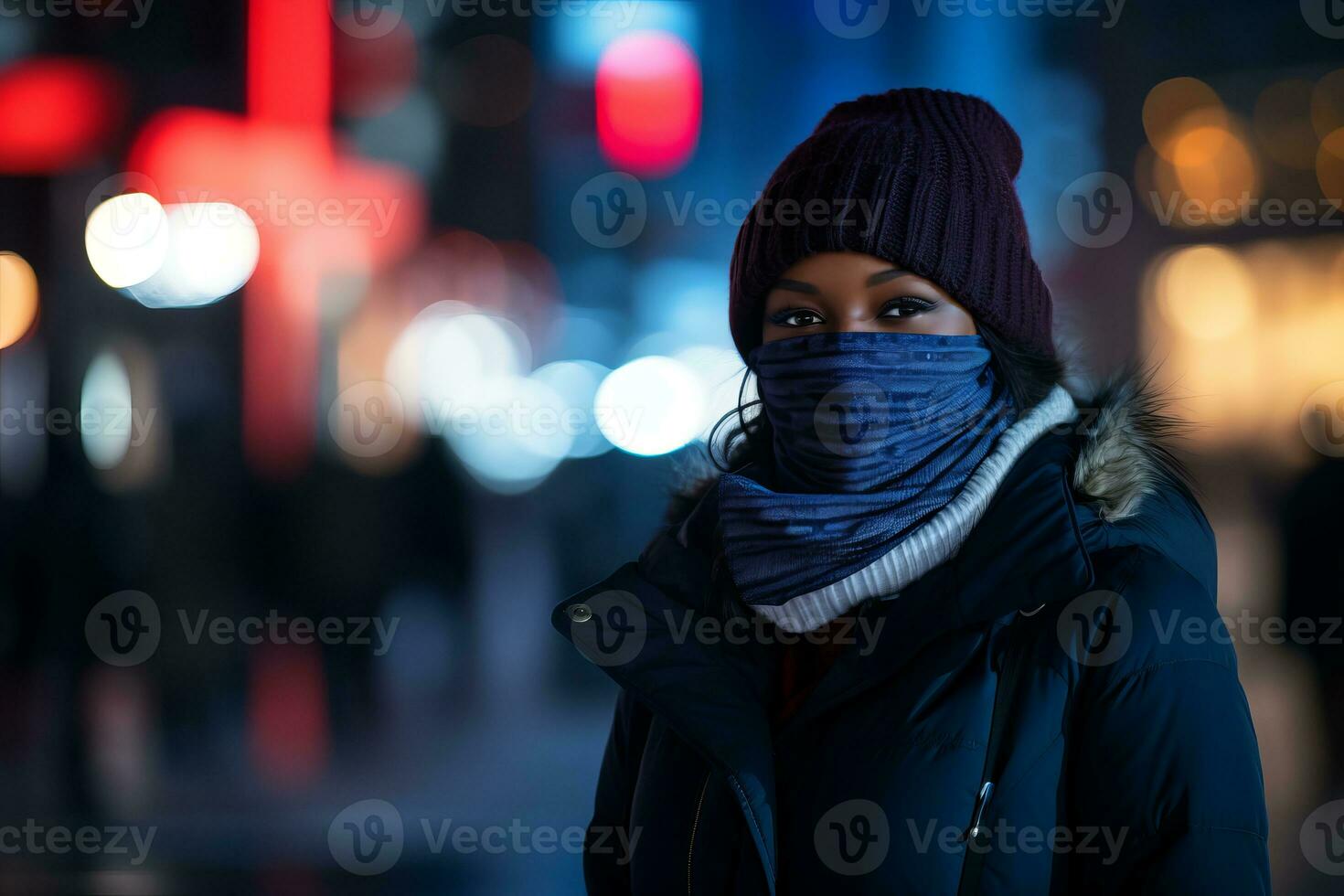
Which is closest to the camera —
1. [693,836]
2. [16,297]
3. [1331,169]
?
[693,836]

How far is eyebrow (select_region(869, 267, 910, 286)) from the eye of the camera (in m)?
1.30

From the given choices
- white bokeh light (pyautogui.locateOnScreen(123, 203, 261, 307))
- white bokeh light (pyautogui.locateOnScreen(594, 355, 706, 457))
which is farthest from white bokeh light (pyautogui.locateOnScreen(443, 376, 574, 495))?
white bokeh light (pyautogui.locateOnScreen(123, 203, 261, 307))

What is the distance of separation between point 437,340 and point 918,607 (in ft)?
25.9

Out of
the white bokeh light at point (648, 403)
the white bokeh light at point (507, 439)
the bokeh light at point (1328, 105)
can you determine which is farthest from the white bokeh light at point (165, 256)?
the bokeh light at point (1328, 105)

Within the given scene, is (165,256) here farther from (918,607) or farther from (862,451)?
(918,607)

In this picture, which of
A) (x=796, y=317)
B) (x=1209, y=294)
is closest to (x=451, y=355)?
(x=1209, y=294)

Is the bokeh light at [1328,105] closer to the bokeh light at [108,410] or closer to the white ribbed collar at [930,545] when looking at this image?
the white ribbed collar at [930,545]

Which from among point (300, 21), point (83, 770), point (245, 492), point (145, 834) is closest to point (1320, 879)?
point (145, 834)

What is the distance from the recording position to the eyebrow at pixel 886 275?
1305mm

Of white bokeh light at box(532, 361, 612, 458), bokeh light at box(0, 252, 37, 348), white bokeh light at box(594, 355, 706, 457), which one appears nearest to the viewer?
bokeh light at box(0, 252, 37, 348)

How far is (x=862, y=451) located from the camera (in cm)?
130

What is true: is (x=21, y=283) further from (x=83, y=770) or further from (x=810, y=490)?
(x=810, y=490)

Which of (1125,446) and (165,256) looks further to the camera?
(165,256)

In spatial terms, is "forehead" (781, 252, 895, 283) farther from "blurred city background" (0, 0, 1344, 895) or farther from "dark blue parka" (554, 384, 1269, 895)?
"blurred city background" (0, 0, 1344, 895)
